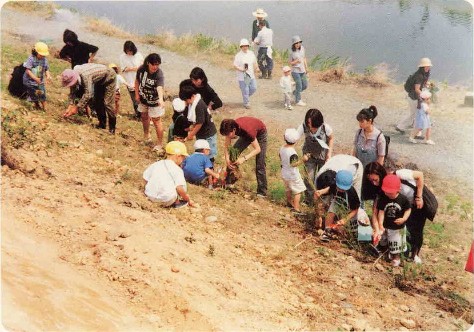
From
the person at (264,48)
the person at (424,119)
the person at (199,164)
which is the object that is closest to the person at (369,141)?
the person at (199,164)

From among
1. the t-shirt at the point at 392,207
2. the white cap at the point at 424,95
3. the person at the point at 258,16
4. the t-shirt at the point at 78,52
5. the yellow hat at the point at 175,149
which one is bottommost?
the t-shirt at the point at 392,207

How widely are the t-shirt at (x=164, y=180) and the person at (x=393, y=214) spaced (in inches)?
80.2

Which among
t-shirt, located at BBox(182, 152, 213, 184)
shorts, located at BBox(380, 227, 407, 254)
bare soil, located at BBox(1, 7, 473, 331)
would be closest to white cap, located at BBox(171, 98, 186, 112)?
t-shirt, located at BBox(182, 152, 213, 184)

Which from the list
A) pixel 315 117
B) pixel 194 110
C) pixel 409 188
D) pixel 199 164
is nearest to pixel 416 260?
pixel 409 188

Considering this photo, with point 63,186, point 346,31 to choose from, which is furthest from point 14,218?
point 346,31

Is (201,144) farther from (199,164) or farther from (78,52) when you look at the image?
(78,52)

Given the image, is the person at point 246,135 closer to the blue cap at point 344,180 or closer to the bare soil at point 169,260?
the bare soil at point 169,260

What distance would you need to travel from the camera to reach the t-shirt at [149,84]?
6.70 metres

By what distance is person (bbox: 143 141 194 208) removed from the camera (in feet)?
17.2

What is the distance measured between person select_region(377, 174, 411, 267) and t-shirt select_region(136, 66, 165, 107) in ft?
11.0

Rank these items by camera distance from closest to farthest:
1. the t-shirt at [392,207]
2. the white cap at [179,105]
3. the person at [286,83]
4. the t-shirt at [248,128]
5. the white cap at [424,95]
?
the t-shirt at [392,207] < the t-shirt at [248,128] < the white cap at [179,105] < the white cap at [424,95] < the person at [286,83]

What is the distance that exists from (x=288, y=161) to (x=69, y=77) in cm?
309

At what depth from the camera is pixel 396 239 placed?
5113 mm

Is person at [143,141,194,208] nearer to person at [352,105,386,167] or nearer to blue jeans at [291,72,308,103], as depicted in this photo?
person at [352,105,386,167]
